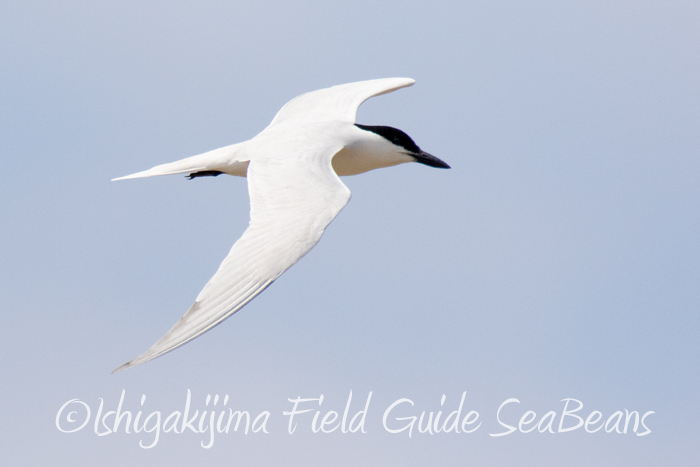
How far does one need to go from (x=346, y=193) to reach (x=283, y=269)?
1.08 m

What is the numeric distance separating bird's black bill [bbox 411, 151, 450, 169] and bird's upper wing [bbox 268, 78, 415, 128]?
80 cm

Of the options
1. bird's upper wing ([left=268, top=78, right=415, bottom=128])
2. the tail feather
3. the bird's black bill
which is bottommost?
the bird's black bill

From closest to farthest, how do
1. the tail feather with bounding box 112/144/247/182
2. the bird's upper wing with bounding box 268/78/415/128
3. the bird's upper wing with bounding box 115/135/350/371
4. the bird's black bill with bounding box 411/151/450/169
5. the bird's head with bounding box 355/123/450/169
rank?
1. the bird's upper wing with bounding box 115/135/350/371
2. the tail feather with bounding box 112/144/247/182
3. the bird's head with bounding box 355/123/450/169
4. the bird's black bill with bounding box 411/151/450/169
5. the bird's upper wing with bounding box 268/78/415/128

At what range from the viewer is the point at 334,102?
990 centimetres

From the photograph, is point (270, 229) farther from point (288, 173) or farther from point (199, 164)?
point (199, 164)

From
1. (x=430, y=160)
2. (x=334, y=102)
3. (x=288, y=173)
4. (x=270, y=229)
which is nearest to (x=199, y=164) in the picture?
(x=288, y=173)

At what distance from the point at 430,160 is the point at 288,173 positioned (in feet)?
8.82

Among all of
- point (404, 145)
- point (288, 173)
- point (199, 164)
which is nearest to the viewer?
point (288, 173)

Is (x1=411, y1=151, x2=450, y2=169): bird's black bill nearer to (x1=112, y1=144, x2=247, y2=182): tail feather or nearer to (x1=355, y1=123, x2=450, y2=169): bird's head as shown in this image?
(x1=355, y1=123, x2=450, y2=169): bird's head

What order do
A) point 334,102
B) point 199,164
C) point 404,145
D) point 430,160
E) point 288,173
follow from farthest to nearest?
1. point 334,102
2. point 430,160
3. point 404,145
4. point 199,164
5. point 288,173

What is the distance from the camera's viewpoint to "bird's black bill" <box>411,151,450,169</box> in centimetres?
926

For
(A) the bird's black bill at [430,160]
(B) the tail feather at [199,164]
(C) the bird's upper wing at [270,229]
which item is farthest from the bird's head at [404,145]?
(B) the tail feather at [199,164]

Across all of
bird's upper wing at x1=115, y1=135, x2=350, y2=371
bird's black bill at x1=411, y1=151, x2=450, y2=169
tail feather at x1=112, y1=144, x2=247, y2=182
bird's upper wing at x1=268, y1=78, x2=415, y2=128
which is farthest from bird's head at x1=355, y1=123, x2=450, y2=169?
tail feather at x1=112, y1=144, x2=247, y2=182

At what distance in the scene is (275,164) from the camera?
7184 millimetres
